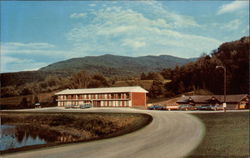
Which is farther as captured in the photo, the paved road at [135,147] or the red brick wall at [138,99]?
the red brick wall at [138,99]

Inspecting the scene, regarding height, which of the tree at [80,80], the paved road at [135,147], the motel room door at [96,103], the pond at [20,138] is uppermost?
the tree at [80,80]

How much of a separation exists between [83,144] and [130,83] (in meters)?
112

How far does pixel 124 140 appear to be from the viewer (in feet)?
68.5

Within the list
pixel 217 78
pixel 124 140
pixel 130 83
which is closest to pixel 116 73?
pixel 130 83

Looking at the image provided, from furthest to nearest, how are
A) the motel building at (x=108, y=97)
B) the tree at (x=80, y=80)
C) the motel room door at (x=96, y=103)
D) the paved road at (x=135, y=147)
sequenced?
the tree at (x=80, y=80) → the motel room door at (x=96, y=103) → the motel building at (x=108, y=97) → the paved road at (x=135, y=147)

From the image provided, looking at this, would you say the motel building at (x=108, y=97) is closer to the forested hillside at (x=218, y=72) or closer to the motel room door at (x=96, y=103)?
the motel room door at (x=96, y=103)

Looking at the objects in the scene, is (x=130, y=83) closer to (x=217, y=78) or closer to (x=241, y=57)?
(x=217, y=78)

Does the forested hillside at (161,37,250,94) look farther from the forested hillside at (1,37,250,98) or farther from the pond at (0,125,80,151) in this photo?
the pond at (0,125,80,151)

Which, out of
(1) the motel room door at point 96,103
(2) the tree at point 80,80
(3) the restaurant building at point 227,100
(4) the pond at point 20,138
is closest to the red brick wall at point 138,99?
(1) the motel room door at point 96,103

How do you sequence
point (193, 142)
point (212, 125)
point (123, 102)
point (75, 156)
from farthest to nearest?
point (123, 102) < point (212, 125) < point (193, 142) < point (75, 156)

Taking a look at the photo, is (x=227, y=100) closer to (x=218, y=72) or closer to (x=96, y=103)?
(x=218, y=72)

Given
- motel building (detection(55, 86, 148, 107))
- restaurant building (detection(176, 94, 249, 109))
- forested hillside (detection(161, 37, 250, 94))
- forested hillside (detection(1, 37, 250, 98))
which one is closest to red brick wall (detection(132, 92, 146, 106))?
motel building (detection(55, 86, 148, 107))

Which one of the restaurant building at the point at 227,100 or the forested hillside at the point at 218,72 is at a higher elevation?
the forested hillside at the point at 218,72

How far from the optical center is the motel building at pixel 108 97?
258ft
